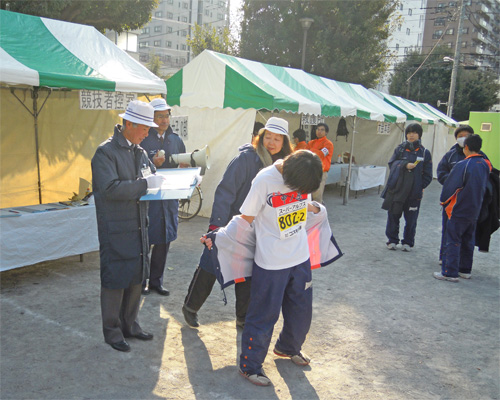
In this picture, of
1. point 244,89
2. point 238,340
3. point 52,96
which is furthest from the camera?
point 244,89

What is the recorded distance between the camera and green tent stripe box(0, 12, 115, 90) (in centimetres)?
448

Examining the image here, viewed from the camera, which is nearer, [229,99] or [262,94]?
[262,94]

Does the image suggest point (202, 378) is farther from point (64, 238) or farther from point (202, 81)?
point (202, 81)

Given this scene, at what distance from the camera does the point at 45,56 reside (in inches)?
190

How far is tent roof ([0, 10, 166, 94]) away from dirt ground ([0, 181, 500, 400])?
208 cm

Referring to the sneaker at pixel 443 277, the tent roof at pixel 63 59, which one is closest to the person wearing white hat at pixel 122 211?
the tent roof at pixel 63 59

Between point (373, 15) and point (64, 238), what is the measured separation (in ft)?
58.8

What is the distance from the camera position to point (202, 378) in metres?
2.96

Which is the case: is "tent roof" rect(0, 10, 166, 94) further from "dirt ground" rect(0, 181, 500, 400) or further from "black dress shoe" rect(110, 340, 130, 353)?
"black dress shoe" rect(110, 340, 130, 353)

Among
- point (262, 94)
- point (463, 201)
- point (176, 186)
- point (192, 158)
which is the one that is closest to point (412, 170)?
point (463, 201)

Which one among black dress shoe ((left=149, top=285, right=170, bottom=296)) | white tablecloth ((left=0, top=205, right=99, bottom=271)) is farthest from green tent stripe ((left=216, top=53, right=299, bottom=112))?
black dress shoe ((left=149, top=285, right=170, bottom=296))

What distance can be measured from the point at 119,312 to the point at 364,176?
32.1 feet

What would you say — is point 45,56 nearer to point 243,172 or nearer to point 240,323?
point 243,172

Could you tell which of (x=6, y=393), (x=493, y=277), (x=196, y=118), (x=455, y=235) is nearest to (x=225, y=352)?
(x=6, y=393)
